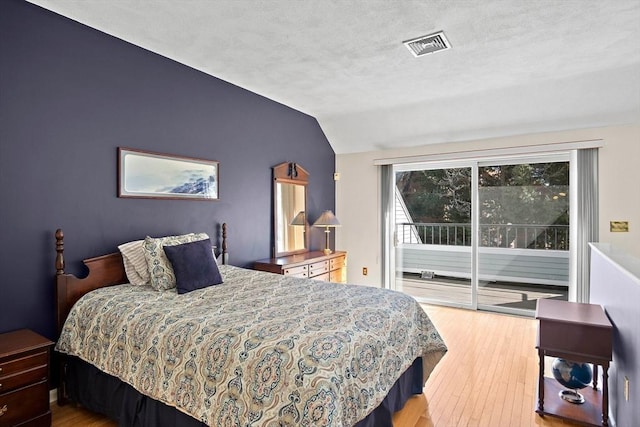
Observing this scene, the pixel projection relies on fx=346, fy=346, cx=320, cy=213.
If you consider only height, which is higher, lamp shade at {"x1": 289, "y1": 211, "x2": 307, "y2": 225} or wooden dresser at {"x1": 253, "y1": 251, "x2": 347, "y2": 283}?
lamp shade at {"x1": 289, "y1": 211, "x2": 307, "y2": 225}

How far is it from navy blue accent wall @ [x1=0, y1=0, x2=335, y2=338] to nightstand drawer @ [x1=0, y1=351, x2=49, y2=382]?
1.39 feet

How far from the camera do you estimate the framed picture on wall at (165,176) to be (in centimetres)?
285

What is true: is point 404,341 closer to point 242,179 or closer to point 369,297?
point 369,297

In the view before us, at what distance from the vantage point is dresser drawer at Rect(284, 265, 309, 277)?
3842mm

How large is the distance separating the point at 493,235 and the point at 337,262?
6.99 ft

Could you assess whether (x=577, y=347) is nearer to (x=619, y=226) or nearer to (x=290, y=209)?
(x=619, y=226)

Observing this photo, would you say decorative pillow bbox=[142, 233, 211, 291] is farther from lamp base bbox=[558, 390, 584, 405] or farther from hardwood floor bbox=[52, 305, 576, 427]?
lamp base bbox=[558, 390, 584, 405]

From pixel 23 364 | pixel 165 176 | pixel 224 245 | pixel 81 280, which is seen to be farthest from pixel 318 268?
pixel 23 364

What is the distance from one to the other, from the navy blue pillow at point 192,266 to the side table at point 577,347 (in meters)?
2.37

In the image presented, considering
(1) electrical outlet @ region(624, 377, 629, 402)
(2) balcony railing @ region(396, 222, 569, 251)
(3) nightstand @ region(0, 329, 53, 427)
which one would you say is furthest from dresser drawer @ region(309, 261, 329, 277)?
(1) electrical outlet @ region(624, 377, 629, 402)

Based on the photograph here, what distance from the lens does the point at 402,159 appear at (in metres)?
5.07

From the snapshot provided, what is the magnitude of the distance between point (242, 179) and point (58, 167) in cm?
176

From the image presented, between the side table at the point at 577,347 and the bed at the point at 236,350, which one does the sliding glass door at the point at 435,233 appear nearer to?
the side table at the point at 577,347

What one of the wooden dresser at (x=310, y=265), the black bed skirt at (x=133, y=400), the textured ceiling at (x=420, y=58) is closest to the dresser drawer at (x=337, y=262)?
the wooden dresser at (x=310, y=265)
